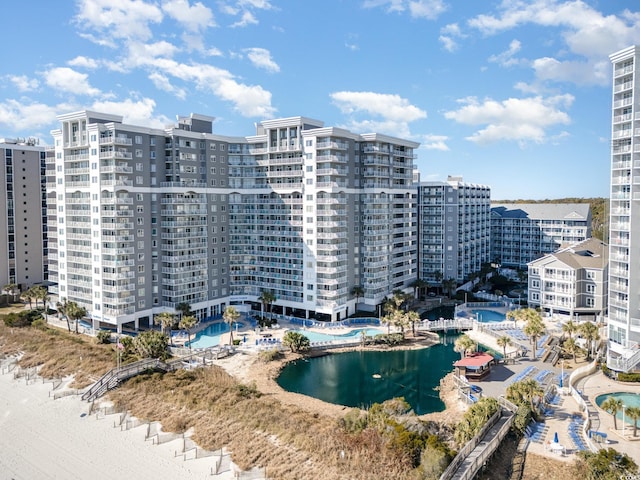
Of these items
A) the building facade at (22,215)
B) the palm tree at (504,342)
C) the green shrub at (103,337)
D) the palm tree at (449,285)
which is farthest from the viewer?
the palm tree at (449,285)

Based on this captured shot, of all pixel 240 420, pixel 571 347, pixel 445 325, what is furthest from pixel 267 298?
pixel 571 347

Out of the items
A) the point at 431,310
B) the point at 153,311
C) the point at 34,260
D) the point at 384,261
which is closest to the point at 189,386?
the point at 153,311

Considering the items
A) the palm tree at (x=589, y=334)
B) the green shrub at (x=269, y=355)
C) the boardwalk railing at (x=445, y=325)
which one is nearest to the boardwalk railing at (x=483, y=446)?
the palm tree at (x=589, y=334)

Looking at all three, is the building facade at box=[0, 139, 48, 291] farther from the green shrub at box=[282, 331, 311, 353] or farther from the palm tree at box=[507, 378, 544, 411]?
the palm tree at box=[507, 378, 544, 411]

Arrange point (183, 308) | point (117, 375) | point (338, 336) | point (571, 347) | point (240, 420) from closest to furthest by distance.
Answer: point (240, 420), point (117, 375), point (571, 347), point (183, 308), point (338, 336)

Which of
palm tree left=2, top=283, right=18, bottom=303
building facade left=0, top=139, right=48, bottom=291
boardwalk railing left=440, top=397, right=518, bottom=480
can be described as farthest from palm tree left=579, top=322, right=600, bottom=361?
building facade left=0, top=139, right=48, bottom=291

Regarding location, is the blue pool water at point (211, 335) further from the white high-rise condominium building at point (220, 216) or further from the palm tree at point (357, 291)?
the palm tree at point (357, 291)

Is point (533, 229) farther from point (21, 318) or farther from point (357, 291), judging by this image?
point (21, 318)
